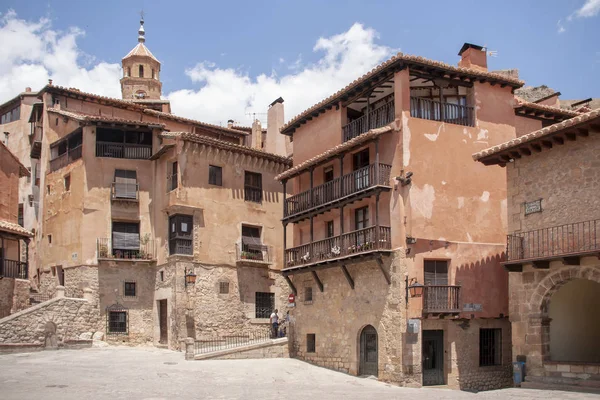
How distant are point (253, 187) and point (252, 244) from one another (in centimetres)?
318

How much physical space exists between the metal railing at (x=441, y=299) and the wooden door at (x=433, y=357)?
3.81ft

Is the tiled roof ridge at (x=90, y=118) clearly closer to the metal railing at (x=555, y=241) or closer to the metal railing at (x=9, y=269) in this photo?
the metal railing at (x=9, y=269)

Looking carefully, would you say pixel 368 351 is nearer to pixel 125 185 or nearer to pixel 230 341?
pixel 230 341

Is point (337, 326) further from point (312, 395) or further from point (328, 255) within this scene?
point (312, 395)

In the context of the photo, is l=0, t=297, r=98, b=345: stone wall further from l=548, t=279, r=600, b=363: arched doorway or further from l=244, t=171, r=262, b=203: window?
l=548, t=279, r=600, b=363: arched doorway

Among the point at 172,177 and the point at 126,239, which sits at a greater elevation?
the point at 172,177

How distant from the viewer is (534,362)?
2206cm

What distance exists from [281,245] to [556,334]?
1847cm

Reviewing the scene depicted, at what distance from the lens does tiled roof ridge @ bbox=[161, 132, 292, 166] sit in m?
35.5

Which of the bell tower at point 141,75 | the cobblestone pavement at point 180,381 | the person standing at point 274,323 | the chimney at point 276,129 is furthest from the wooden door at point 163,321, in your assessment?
the bell tower at point 141,75

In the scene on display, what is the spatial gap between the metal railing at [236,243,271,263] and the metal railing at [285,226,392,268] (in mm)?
5012

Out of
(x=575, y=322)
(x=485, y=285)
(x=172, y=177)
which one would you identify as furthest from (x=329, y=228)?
(x=575, y=322)

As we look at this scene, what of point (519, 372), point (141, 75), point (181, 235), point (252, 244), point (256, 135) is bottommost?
point (519, 372)

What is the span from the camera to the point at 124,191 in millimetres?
37875
